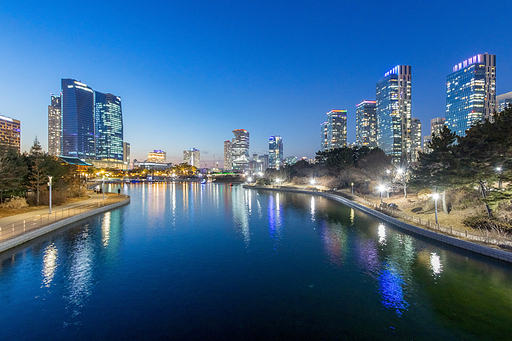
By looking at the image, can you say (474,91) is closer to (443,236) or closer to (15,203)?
(443,236)

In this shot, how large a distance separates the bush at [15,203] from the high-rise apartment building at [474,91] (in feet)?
729

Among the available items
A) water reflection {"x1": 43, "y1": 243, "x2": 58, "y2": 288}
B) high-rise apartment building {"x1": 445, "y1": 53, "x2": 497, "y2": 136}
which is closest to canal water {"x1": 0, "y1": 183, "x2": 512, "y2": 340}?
water reflection {"x1": 43, "y1": 243, "x2": 58, "y2": 288}

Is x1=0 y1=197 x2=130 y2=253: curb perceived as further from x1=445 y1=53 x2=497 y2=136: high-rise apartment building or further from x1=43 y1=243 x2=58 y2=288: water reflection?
x1=445 y1=53 x2=497 y2=136: high-rise apartment building

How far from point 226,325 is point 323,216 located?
28.4 metres

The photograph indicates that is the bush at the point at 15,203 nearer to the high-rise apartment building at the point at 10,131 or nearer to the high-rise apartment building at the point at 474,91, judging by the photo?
the high-rise apartment building at the point at 10,131

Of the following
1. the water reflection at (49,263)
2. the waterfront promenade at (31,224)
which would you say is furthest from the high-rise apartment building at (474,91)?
the water reflection at (49,263)

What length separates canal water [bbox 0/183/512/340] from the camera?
10008 mm

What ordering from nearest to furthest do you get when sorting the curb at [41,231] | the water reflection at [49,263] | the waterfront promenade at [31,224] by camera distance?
the water reflection at [49,263] < the curb at [41,231] < the waterfront promenade at [31,224]

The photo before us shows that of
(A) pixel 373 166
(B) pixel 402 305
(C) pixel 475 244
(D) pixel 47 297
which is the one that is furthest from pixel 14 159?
(A) pixel 373 166

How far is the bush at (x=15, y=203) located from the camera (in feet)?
100

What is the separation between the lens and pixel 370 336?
378 inches

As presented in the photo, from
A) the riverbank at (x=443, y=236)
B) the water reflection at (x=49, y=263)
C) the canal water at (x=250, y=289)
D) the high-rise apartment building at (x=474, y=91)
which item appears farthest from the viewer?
the high-rise apartment building at (x=474, y=91)

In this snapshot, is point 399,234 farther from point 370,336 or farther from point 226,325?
point 226,325

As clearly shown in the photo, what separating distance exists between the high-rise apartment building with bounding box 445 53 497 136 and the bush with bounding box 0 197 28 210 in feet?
729
